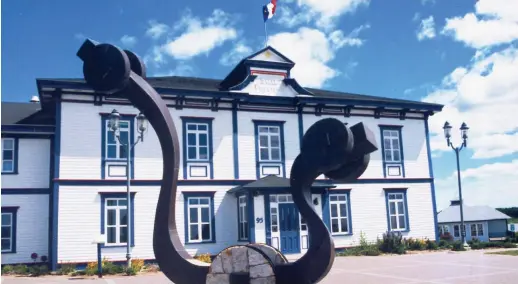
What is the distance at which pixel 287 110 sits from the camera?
2259cm

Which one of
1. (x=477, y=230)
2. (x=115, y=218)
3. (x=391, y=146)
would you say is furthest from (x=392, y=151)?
(x=477, y=230)

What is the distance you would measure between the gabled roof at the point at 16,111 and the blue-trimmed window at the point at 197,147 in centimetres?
695

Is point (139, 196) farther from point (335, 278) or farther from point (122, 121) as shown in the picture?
point (335, 278)

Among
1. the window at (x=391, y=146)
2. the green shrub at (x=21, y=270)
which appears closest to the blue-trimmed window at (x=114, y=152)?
the green shrub at (x=21, y=270)

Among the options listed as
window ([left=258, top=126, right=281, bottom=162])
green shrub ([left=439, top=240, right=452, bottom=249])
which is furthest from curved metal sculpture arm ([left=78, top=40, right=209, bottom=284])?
green shrub ([left=439, top=240, right=452, bottom=249])

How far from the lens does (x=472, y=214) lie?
38281 mm

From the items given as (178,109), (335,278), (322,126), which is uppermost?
(178,109)

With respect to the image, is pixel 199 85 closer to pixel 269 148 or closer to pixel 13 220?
pixel 269 148

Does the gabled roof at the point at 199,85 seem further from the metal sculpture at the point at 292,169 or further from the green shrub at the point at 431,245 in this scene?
the metal sculpture at the point at 292,169

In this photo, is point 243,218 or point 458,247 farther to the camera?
point 458,247

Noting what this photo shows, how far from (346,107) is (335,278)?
38.3 ft

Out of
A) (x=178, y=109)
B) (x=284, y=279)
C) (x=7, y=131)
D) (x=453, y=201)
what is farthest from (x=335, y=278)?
(x=453, y=201)

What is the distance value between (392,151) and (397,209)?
8.97 feet

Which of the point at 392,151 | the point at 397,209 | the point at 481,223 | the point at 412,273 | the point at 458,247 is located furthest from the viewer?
the point at 481,223
